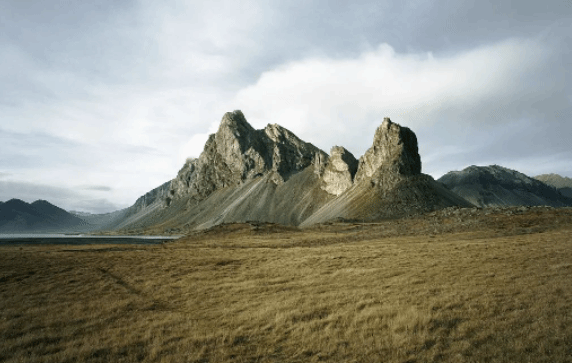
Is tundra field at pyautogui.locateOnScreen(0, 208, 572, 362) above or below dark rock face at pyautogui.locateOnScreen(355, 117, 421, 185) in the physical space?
below

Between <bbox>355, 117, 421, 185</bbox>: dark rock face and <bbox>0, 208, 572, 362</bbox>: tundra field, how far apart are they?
454 ft

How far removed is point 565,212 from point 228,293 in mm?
73976

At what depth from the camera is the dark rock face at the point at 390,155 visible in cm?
16838

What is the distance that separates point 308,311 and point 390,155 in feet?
551

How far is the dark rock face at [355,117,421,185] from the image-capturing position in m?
168

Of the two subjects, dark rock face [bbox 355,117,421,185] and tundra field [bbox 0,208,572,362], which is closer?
tundra field [bbox 0,208,572,362]

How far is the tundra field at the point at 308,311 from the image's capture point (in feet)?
40.3

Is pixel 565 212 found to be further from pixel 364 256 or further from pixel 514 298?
pixel 514 298

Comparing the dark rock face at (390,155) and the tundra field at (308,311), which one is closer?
the tundra field at (308,311)

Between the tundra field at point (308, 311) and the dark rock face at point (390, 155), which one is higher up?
the dark rock face at point (390, 155)

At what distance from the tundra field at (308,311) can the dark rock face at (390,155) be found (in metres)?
138

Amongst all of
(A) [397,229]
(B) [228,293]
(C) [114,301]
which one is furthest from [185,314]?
(A) [397,229]

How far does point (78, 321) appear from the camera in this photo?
18125 mm

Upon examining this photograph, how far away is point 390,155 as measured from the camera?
174750 millimetres
